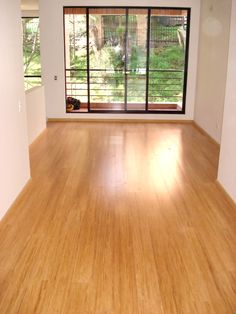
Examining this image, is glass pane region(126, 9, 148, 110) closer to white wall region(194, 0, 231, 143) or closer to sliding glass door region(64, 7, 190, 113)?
sliding glass door region(64, 7, 190, 113)

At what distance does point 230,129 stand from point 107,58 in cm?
467

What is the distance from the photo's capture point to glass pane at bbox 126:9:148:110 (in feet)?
24.8

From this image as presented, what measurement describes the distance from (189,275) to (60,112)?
6069 mm

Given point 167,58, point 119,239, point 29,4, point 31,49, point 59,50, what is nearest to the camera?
point 119,239

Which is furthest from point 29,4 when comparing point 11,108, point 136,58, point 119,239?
point 119,239

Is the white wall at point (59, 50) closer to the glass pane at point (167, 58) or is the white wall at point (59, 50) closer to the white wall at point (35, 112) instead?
the glass pane at point (167, 58)

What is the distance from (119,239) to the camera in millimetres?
3021

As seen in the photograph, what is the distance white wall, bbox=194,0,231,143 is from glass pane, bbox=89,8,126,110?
172 cm

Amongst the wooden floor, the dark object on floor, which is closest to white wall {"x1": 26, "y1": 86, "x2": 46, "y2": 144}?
the wooden floor

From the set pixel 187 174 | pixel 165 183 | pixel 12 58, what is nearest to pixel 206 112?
pixel 187 174

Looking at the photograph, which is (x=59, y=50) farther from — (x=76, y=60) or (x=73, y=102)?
(x=73, y=102)

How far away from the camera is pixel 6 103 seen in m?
3.33

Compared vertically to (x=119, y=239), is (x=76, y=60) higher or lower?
higher

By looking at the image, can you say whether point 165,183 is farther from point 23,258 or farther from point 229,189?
point 23,258
